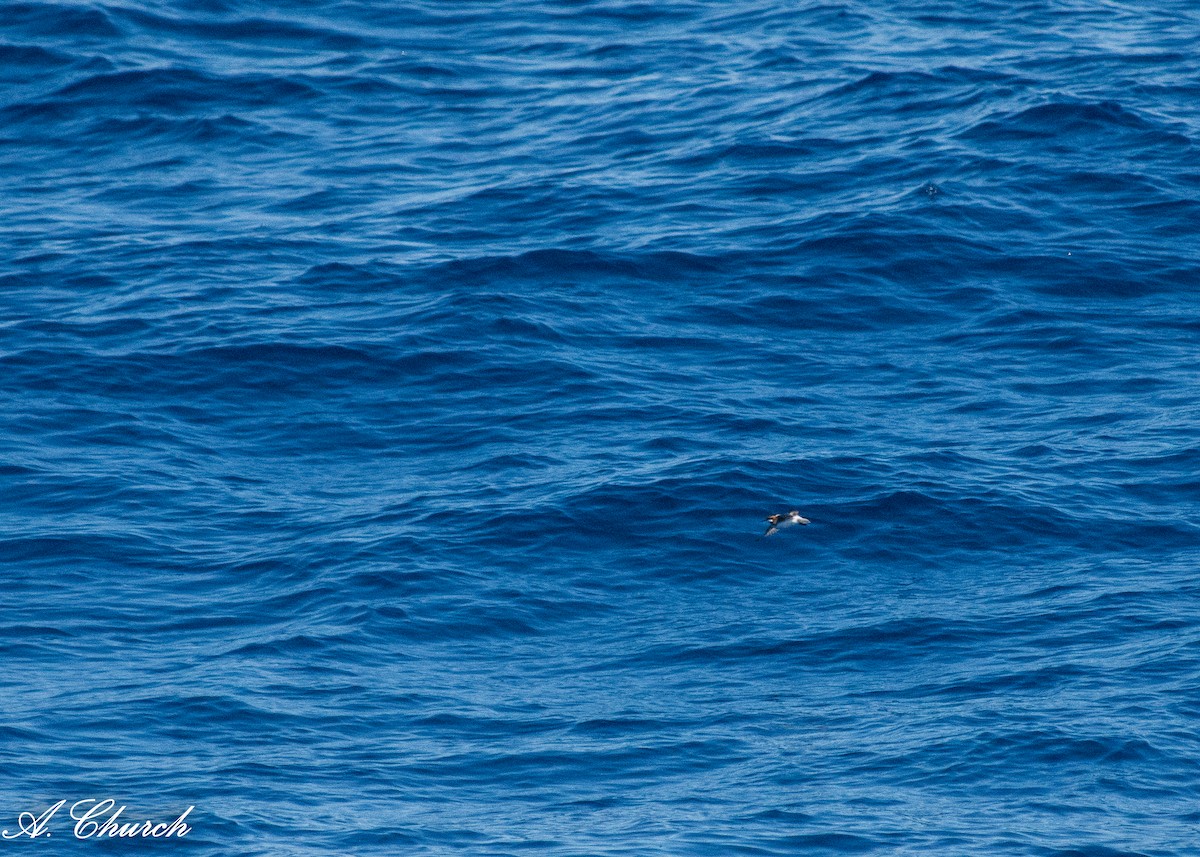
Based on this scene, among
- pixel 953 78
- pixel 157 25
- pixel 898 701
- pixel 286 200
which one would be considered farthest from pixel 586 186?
→ pixel 898 701

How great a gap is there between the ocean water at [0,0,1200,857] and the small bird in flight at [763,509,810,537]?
30cm

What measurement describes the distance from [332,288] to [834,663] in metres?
10.5

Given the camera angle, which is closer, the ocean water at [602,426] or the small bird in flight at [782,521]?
the ocean water at [602,426]

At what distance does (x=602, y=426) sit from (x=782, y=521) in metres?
3.41

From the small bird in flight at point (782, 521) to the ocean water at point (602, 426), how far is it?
1.00ft

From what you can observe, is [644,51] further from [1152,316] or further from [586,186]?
[1152,316]

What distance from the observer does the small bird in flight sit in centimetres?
2053

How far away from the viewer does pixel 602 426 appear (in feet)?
76.8

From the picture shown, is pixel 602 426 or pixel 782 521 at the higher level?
pixel 602 426

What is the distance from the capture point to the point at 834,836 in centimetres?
1606

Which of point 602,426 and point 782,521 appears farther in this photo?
point 602,426

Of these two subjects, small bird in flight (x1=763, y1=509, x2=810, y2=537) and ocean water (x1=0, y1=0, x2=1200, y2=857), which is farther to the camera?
small bird in flight (x1=763, y1=509, x2=810, y2=537)

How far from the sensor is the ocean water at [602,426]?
17.1 m

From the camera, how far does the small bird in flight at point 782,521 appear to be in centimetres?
2053
